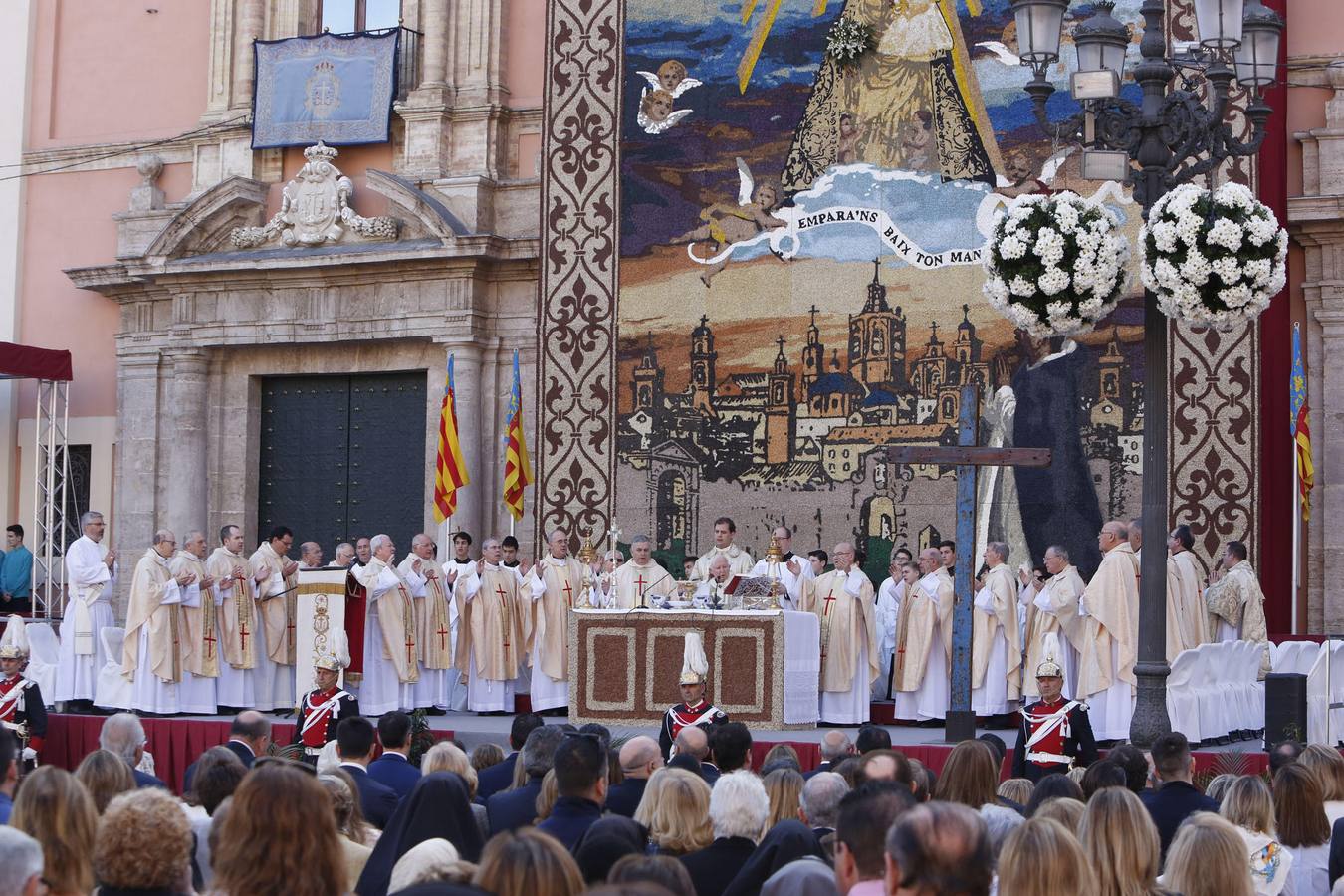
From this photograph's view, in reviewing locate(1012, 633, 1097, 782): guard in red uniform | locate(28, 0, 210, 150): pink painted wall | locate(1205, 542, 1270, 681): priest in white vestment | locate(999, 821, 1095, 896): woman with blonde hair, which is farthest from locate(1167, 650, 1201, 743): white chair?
locate(28, 0, 210, 150): pink painted wall

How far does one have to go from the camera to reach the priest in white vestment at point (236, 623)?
17.8 m

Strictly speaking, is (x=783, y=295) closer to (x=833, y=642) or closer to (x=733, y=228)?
(x=733, y=228)

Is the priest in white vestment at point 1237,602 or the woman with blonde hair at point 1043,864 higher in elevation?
the priest in white vestment at point 1237,602

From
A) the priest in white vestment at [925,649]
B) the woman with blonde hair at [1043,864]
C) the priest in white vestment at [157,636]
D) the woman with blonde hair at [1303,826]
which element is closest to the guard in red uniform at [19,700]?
the priest in white vestment at [157,636]

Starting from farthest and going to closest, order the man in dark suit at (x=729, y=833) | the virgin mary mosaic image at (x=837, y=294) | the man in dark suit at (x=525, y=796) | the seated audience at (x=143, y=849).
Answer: the virgin mary mosaic image at (x=837, y=294)
the man in dark suit at (x=525, y=796)
the man in dark suit at (x=729, y=833)
the seated audience at (x=143, y=849)

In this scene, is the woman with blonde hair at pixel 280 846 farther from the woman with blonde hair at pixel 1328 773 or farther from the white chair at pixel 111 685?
the white chair at pixel 111 685

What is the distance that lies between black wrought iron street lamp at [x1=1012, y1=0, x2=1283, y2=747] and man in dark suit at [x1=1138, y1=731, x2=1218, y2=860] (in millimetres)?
2590

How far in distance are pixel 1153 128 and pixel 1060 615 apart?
5.14 metres

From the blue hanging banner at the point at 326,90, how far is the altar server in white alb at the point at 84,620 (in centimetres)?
636

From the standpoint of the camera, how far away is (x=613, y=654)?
1538cm

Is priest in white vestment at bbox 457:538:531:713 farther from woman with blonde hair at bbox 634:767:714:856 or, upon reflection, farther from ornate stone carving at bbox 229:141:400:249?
woman with blonde hair at bbox 634:767:714:856

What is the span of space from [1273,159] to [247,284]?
1145 cm

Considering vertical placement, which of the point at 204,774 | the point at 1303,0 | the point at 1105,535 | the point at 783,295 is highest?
the point at 1303,0

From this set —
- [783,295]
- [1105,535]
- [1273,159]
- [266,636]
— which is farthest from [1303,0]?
[266,636]
